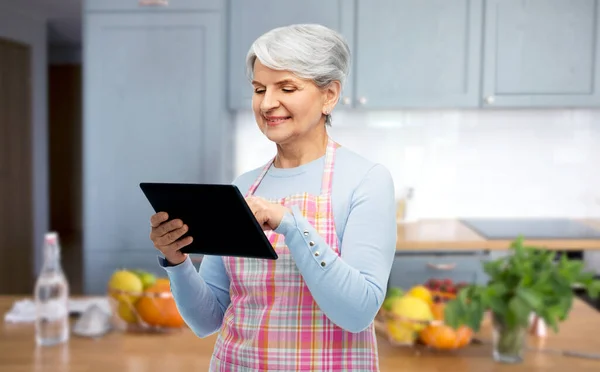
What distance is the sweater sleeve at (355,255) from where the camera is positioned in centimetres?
92

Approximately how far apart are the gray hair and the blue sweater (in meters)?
0.15

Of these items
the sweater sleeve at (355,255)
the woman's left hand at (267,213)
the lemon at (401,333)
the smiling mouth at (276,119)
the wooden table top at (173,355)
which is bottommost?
the wooden table top at (173,355)

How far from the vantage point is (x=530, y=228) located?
3.43 metres

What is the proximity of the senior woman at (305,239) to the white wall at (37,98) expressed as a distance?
5.37 meters

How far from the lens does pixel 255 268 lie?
105 cm

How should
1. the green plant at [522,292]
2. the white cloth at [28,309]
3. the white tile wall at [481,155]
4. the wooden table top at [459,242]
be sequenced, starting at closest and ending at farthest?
1. the green plant at [522,292]
2. the white cloth at [28,309]
3. the wooden table top at [459,242]
4. the white tile wall at [481,155]

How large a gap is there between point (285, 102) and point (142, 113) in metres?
2.44

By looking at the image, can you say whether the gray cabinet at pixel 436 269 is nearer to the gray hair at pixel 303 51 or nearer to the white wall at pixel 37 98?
the gray hair at pixel 303 51

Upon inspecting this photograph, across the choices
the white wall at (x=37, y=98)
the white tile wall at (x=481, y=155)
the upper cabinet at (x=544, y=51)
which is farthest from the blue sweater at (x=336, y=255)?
the white wall at (x=37, y=98)

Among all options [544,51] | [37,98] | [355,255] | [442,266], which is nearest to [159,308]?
[355,255]

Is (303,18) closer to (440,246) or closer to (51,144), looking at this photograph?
(440,246)

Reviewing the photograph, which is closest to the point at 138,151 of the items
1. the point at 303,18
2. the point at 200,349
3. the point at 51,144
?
the point at 303,18

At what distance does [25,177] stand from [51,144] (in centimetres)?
374

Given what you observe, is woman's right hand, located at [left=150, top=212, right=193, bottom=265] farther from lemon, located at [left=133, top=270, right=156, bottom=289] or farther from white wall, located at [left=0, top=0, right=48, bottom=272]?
white wall, located at [left=0, top=0, right=48, bottom=272]
